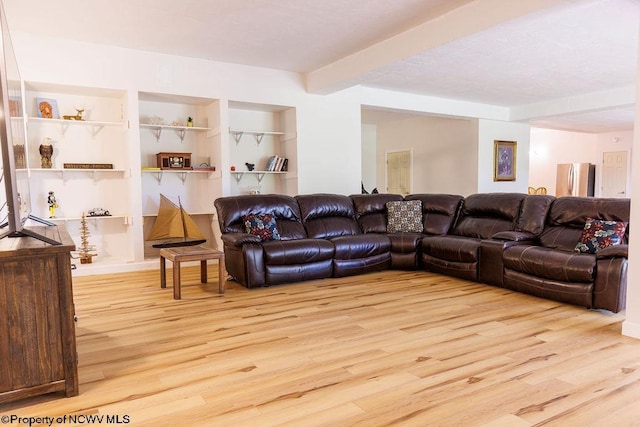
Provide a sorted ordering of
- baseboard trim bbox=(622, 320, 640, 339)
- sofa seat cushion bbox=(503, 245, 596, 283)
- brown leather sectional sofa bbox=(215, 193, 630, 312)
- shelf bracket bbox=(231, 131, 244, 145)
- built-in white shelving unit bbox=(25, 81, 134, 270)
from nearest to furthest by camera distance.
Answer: baseboard trim bbox=(622, 320, 640, 339) < sofa seat cushion bbox=(503, 245, 596, 283) < brown leather sectional sofa bbox=(215, 193, 630, 312) < built-in white shelving unit bbox=(25, 81, 134, 270) < shelf bracket bbox=(231, 131, 244, 145)

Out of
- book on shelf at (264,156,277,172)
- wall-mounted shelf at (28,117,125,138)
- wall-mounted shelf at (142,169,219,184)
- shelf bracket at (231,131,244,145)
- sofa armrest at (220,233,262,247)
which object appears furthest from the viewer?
book on shelf at (264,156,277,172)

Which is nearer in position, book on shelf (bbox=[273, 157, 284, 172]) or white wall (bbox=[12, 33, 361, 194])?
white wall (bbox=[12, 33, 361, 194])

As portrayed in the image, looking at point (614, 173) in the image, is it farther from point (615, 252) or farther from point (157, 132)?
point (157, 132)

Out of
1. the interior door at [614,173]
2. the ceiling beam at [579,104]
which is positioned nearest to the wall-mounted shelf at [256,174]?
the ceiling beam at [579,104]

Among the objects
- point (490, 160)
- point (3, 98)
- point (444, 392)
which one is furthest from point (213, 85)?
point (490, 160)

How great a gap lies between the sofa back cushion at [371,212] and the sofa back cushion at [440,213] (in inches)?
17.5

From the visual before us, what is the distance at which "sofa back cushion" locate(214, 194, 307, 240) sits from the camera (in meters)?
4.78

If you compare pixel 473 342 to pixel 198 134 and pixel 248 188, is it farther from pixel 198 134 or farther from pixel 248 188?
pixel 198 134

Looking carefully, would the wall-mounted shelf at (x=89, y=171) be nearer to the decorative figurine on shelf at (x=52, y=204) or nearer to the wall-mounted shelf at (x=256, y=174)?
the decorative figurine on shelf at (x=52, y=204)

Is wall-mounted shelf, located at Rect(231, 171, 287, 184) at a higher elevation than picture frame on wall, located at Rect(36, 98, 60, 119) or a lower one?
lower

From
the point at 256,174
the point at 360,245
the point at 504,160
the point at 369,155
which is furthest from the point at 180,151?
the point at 504,160

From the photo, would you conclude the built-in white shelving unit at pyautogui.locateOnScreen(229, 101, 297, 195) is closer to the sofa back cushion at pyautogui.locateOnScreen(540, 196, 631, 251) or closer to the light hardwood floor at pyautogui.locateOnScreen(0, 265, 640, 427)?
the light hardwood floor at pyautogui.locateOnScreen(0, 265, 640, 427)

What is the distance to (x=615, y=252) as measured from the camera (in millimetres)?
3371

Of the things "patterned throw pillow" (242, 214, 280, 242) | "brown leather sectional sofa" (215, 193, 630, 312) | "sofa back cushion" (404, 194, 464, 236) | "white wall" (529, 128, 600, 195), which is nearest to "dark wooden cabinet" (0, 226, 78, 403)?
"brown leather sectional sofa" (215, 193, 630, 312)
